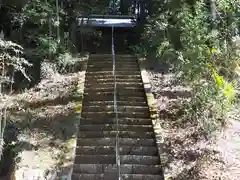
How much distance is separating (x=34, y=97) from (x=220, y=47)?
212 inches

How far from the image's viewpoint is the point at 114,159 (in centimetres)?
678

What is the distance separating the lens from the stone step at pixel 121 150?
7.00m

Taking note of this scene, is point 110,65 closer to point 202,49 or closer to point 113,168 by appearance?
point 202,49

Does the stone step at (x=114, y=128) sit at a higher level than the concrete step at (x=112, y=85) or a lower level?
lower

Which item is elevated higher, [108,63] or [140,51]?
[140,51]

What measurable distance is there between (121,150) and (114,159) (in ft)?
0.96

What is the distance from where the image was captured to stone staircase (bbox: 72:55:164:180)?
6504mm

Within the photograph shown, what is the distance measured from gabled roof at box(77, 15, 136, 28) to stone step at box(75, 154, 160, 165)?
8947 mm

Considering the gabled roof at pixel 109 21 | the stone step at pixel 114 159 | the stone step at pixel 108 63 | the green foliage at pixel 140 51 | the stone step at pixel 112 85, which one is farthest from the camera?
the gabled roof at pixel 109 21

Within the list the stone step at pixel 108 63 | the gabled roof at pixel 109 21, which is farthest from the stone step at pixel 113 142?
the gabled roof at pixel 109 21

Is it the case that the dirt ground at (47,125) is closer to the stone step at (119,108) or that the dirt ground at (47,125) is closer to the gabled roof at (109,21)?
the stone step at (119,108)

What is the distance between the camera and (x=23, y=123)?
8109 mm

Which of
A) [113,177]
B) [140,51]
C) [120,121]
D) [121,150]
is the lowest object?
[113,177]

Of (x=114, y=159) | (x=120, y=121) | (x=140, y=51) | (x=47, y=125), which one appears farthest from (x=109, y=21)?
(x=114, y=159)
